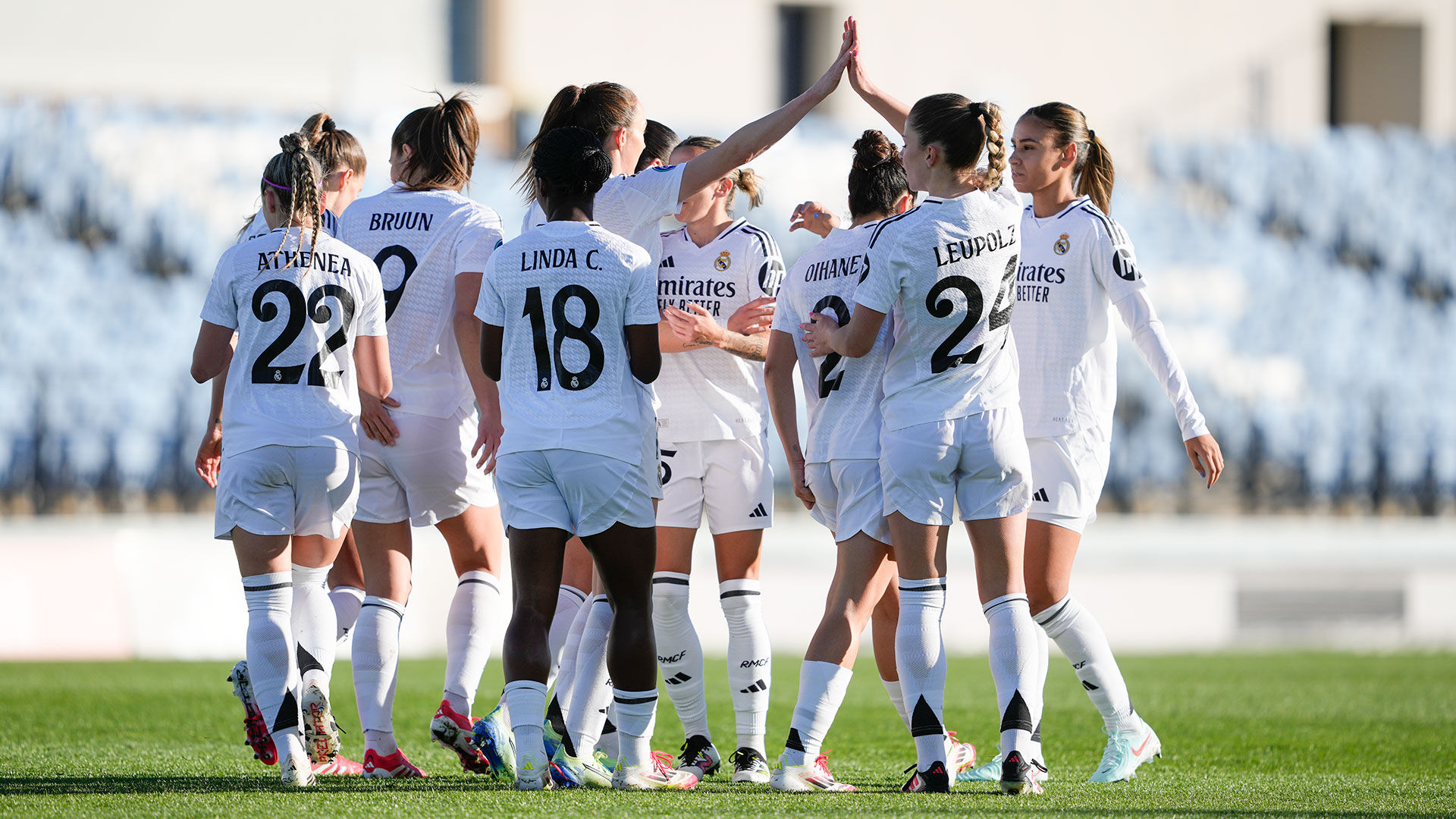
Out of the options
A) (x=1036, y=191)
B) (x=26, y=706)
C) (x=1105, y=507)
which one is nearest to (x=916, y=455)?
(x=1036, y=191)

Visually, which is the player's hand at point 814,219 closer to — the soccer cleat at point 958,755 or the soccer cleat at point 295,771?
the soccer cleat at point 958,755

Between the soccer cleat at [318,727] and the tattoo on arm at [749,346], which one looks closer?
the soccer cleat at [318,727]

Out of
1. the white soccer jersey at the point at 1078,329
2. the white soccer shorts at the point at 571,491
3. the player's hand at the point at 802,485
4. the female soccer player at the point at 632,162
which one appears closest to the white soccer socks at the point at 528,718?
the female soccer player at the point at 632,162

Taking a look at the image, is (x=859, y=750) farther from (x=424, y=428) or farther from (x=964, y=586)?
(x=964, y=586)

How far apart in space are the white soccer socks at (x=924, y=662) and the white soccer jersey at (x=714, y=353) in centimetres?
95

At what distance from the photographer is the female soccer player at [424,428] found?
463 centimetres

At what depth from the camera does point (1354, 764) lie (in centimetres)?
551

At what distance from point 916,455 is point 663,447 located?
104 cm

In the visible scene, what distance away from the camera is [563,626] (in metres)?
4.93

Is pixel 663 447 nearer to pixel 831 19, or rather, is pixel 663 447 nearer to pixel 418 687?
pixel 418 687

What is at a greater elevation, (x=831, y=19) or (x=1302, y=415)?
(x=831, y=19)

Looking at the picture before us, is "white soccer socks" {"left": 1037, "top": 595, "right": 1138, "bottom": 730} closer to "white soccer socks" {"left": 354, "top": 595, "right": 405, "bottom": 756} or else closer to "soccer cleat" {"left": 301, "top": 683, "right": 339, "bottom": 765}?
"white soccer socks" {"left": 354, "top": 595, "right": 405, "bottom": 756}

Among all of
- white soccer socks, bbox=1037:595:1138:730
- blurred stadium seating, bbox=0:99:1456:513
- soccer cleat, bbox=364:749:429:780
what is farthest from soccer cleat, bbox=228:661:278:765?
blurred stadium seating, bbox=0:99:1456:513

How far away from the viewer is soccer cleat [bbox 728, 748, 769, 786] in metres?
4.59
